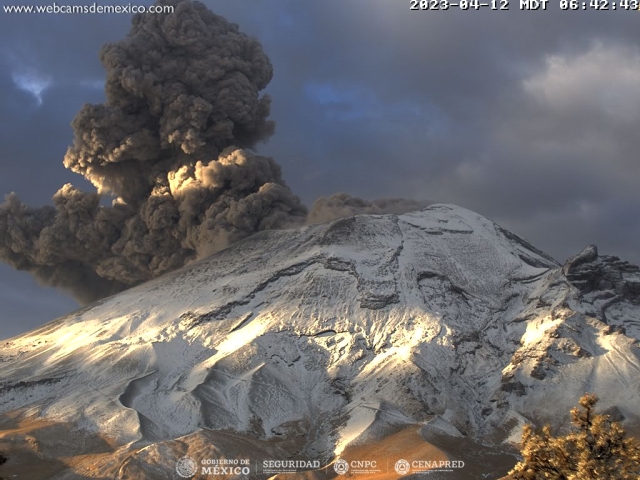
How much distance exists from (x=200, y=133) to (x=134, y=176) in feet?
41.1

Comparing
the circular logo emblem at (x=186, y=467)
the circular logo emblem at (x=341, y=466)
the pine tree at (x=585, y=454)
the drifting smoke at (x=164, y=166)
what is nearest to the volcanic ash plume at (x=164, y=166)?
the drifting smoke at (x=164, y=166)

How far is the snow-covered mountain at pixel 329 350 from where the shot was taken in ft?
249

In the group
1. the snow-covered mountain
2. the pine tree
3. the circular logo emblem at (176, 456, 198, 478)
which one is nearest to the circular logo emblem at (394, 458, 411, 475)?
the snow-covered mountain

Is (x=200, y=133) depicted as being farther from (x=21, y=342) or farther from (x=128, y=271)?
(x=21, y=342)

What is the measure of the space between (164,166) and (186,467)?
61620 millimetres

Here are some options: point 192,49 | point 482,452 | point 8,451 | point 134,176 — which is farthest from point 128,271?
point 482,452

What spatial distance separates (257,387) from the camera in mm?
82625

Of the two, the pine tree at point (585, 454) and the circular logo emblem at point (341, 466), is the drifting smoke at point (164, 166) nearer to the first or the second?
the circular logo emblem at point (341, 466)

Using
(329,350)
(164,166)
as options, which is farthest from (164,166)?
(329,350)

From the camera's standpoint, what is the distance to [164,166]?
388 feet

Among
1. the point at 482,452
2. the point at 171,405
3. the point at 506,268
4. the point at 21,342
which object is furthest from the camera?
the point at 506,268

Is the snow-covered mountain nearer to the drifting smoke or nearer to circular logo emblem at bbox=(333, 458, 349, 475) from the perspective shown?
circular logo emblem at bbox=(333, 458, 349, 475)

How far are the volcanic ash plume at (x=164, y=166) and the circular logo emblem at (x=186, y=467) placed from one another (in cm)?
4953

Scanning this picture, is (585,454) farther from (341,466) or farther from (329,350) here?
(329,350)
